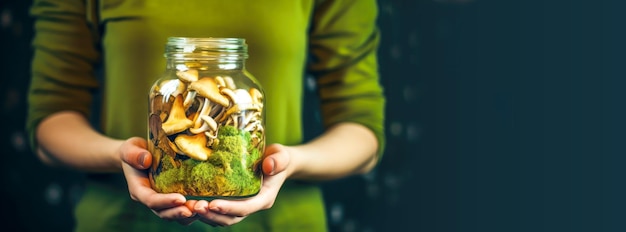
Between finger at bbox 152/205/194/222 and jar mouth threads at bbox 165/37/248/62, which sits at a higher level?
jar mouth threads at bbox 165/37/248/62

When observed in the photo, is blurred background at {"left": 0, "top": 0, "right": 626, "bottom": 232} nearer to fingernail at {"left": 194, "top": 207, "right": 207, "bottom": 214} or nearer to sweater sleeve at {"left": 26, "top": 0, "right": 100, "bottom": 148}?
sweater sleeve at {"left": 26, "top": 0, "right": 100, "bottom": 148}

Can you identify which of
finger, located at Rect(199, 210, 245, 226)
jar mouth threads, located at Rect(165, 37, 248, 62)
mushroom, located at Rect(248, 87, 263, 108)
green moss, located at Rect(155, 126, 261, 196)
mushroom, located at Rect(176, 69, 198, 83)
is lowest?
finger, located at Rect(199, 210, 245, 226)

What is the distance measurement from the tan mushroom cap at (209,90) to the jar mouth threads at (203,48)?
49mm

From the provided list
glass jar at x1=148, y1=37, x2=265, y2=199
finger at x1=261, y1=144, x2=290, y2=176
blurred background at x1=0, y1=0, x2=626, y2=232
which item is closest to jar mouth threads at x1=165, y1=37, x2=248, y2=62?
glass jar at x1=148, y1=37, x2=265, y2=199

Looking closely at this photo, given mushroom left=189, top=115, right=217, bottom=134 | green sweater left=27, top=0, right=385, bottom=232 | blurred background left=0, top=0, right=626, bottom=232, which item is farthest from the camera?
blurred background left=0, top=0, right=626, bottom=232

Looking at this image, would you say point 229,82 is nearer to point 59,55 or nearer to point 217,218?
point 217,218

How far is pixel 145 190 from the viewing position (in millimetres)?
893

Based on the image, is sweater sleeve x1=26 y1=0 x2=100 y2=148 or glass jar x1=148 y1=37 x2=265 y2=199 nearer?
glass jar x1=148 y1=37 x2=265 y2=199

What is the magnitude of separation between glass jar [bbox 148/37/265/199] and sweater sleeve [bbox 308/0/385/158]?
0.20 m

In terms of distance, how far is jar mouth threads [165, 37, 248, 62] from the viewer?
35.5 inches

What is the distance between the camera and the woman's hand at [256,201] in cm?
85

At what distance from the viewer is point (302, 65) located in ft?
3.48

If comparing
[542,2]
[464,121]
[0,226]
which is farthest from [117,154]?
[542,2]

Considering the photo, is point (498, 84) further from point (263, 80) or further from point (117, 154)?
point (117, 154)
